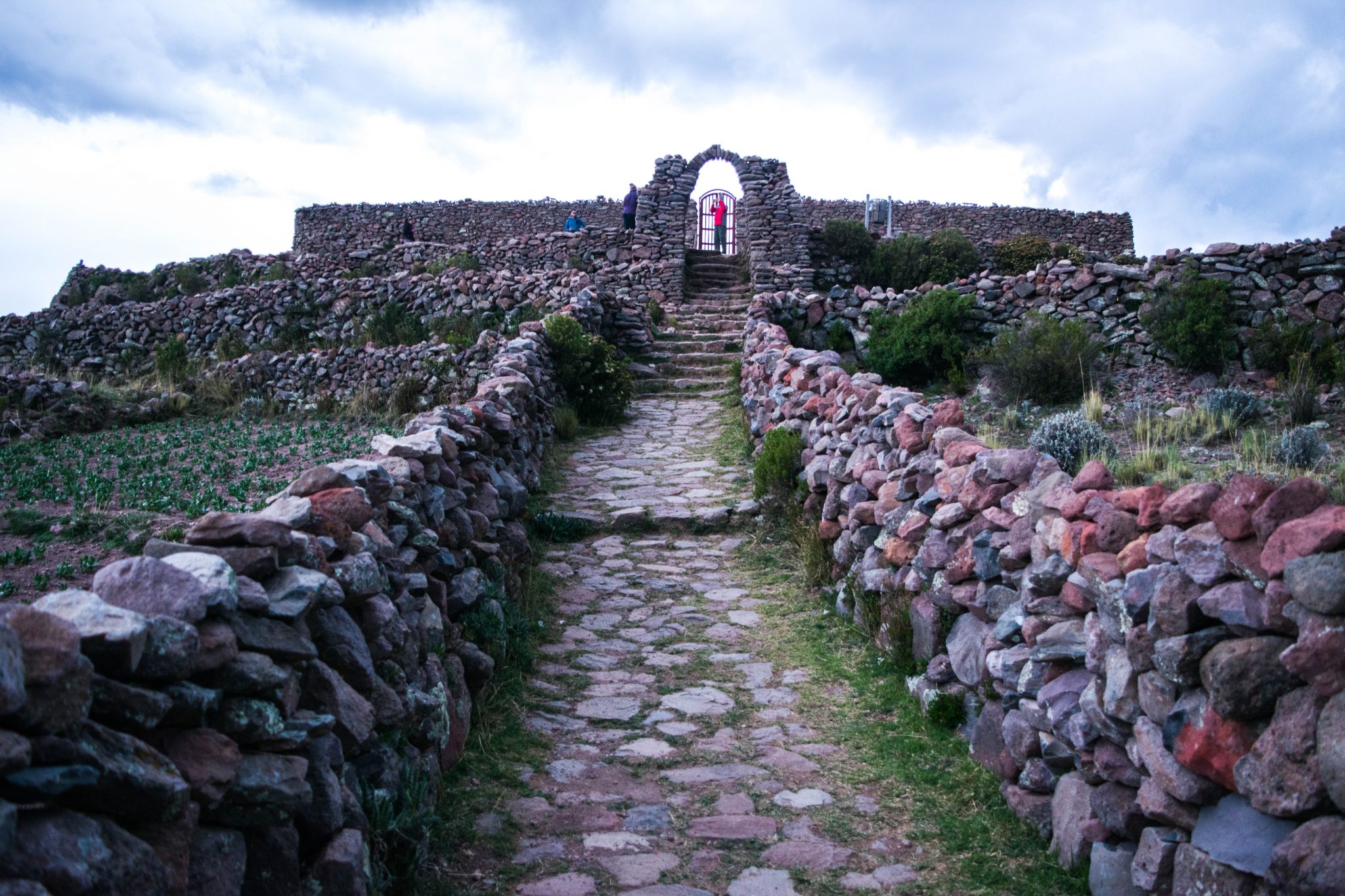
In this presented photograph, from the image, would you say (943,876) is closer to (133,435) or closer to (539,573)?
(539,573)

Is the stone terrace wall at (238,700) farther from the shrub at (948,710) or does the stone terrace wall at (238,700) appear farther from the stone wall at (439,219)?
the stone wall at (439,219)

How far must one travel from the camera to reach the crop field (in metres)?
5.50

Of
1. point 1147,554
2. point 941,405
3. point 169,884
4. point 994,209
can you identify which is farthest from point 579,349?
point 994,209

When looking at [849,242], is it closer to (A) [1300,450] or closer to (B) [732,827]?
(A) [1300,450]

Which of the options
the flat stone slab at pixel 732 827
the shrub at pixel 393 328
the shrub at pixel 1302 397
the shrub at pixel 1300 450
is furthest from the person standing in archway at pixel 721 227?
the flat stone slab at pixel 732 827

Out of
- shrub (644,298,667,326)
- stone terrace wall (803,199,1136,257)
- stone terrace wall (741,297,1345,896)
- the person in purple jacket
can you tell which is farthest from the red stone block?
stone terrace wall (803,199,1136,257)

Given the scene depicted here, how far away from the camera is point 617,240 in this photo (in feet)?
68.3

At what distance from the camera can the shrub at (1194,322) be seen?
1008 centimetres

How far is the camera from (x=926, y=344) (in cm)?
1127

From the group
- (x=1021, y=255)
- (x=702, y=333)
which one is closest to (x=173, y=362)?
(x=702, y=333)

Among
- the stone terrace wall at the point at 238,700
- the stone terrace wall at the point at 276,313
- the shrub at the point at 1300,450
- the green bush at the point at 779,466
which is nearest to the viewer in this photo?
the stone terrace wall at the point at 238,700

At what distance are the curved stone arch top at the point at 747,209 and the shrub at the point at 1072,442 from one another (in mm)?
13148

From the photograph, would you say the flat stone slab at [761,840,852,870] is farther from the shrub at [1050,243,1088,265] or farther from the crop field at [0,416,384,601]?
the shrub at [1050,243,1088,265]

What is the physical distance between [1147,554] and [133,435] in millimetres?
10920
